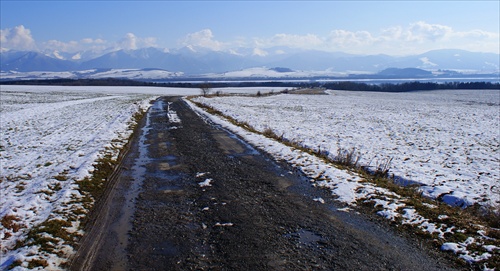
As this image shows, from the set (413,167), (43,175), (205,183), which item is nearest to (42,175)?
(43,175)

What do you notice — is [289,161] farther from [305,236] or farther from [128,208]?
[128,208]

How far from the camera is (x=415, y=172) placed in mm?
13938

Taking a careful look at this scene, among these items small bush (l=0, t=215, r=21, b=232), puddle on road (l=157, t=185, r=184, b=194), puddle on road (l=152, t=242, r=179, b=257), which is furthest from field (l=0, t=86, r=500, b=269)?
puddle on road (l=157, t=185, r=184, b=194)

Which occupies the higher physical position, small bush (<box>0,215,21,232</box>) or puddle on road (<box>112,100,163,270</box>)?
small bush (<box>0,215,21,232</box>)

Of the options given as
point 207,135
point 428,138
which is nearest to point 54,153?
point 207,135

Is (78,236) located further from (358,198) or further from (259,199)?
(358,198)

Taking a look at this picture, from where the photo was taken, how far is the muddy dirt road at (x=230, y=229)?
19.9 feet

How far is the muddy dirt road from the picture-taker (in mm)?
6074

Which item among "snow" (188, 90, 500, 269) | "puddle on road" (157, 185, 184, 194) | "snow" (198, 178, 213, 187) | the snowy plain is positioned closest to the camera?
the snowy plain

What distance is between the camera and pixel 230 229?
730cm

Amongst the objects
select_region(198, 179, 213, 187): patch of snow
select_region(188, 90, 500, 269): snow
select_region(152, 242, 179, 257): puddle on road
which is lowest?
select_region(188, 90, 500, 269): snow

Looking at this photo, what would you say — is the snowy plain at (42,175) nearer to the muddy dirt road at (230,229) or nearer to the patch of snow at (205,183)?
the muddy dirt road at (230,229)

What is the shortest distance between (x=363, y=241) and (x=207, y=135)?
48.2 ft

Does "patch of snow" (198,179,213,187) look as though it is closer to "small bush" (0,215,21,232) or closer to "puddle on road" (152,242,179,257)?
"puddle on road" (152,242,179,257)
